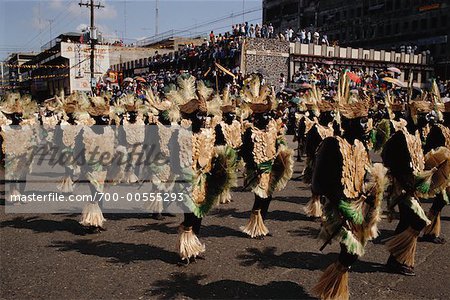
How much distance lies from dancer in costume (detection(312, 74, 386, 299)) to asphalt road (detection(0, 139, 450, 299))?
65cm

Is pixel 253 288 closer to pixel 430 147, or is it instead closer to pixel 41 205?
pixel 430 147

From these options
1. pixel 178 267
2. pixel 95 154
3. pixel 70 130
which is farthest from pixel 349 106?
pixel 70 130

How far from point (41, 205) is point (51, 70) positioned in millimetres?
51054

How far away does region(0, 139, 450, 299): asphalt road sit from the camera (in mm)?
4984

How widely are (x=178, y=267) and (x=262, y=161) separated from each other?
2120mm

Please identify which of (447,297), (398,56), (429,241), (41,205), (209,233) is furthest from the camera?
(398,56)

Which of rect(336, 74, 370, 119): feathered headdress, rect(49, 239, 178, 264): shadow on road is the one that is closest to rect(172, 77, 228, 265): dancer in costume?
rect(49, 239, 178, 264): shadow on road

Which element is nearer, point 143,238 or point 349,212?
point 349,212

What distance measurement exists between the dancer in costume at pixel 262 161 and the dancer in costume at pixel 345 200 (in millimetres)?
2144

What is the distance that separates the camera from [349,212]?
14.1 feet

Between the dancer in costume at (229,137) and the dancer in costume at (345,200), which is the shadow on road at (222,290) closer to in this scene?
the dancer in costume at (345,200)

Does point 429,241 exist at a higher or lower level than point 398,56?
lower

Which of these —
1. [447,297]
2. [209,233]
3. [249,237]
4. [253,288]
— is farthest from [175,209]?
[447,297]

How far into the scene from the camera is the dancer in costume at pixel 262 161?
6.71 meters
